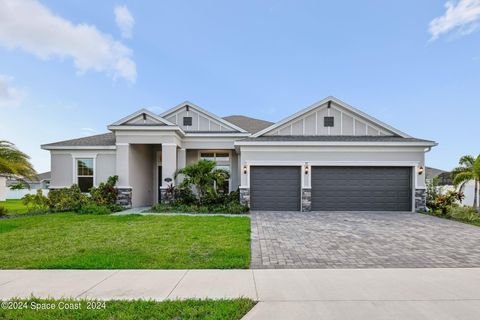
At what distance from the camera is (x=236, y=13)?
15656mm

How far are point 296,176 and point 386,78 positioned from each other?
10.3 metres

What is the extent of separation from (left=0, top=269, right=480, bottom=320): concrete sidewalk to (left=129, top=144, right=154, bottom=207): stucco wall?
9.20 meters

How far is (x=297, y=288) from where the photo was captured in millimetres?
3723

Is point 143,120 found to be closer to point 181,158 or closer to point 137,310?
point 181,158

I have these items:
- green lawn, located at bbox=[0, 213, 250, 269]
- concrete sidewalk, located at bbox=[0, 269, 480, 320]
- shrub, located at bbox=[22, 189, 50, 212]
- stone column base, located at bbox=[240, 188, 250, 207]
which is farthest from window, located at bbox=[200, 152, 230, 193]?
concrete sidewalk, located at bbox=[0, 269, 480, 320]

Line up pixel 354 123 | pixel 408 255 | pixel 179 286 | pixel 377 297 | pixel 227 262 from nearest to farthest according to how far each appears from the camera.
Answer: pixel 377 297 → pixel 179 286 → pixel 227 262 → pixel 408 255 → pixel 354 123

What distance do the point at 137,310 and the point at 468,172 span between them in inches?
595

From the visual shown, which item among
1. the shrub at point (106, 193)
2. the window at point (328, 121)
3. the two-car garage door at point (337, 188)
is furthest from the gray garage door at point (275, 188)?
the shrub at point (106, 193)

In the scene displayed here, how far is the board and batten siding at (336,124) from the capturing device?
44.1 ft

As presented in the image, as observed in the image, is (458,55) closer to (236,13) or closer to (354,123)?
(354,123)

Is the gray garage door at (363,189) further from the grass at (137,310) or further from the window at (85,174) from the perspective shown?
the window at (85,174)

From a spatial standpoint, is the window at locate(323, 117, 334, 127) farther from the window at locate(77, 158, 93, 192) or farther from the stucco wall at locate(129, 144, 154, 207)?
the window at locate(77, 158, 93, 192)

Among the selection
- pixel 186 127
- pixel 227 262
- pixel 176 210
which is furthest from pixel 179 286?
pixel 186 127

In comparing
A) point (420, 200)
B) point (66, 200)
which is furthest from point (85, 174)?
point (420, 200)
